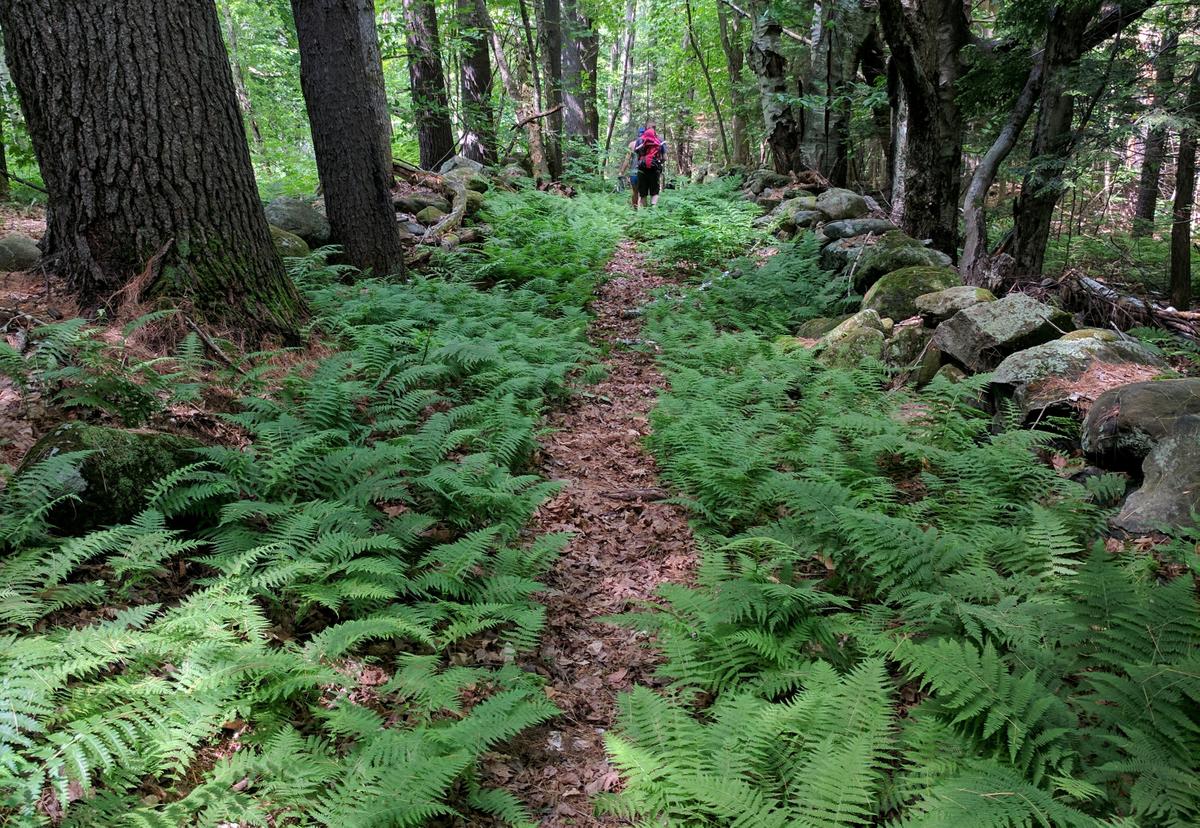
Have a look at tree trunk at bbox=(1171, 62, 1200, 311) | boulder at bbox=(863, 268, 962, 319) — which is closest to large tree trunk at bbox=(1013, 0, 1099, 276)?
boulder at bbox=(863, 268, 962, 319)

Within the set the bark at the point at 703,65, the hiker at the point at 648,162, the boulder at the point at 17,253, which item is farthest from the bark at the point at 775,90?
the boulder at the point at 17,253

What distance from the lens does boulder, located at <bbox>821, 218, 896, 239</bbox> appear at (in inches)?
400

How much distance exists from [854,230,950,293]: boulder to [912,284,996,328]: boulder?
1.10 meters

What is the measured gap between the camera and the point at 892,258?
8.20 metres

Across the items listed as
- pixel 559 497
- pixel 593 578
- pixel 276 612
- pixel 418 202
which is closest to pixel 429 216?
pixel 418 202

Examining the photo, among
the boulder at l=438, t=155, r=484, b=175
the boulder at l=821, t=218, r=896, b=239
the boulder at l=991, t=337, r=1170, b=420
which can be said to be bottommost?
the boulder at l=991, t=337, r=1170, b=420

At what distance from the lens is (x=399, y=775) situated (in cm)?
226

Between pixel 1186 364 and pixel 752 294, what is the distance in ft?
15.3

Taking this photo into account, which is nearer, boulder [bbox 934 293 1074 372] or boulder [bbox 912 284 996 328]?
boulder [bbox 934 293 1074 372]

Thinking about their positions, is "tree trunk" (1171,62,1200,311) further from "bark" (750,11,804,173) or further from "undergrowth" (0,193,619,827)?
"undergrowth" (0,193,619,827)

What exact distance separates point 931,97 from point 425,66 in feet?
28.1

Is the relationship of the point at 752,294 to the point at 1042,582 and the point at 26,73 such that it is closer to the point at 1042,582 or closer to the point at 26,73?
the point at 1042,582

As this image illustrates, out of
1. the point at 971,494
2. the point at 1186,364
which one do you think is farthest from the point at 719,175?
the point at 971,494

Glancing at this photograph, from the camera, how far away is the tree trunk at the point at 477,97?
44.9 ft
